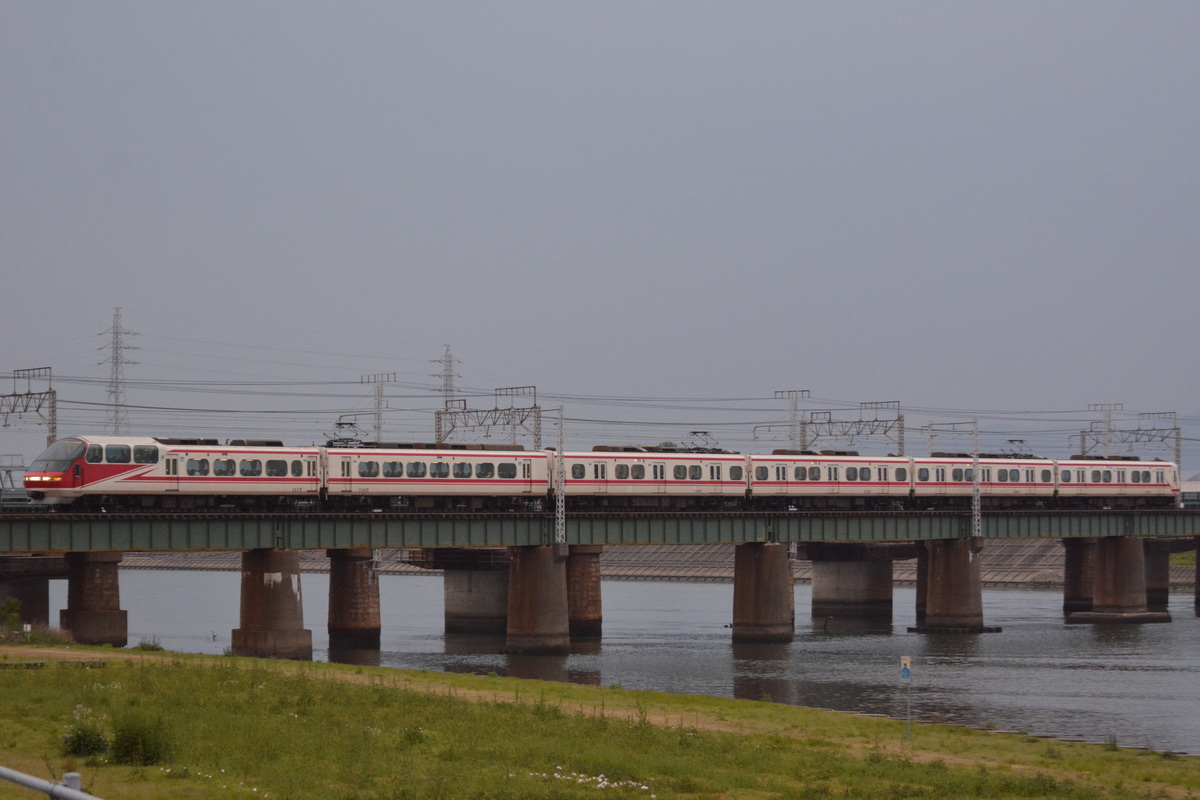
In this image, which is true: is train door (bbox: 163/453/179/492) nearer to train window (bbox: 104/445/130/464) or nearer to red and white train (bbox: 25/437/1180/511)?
red and white train (bbox: 25/437/1180/511)

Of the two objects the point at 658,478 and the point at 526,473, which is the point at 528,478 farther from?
the point at 658,478

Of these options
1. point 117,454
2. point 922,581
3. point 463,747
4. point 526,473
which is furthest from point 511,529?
point 922,581

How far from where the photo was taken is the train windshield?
60250 mm

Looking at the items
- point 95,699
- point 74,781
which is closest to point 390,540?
Answer: point 95,699

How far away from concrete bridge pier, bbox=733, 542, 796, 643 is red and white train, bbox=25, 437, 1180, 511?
141 inches

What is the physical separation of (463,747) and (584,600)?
55.5 metres

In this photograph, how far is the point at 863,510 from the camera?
8681 centimetres

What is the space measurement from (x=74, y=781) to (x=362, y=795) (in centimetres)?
1067

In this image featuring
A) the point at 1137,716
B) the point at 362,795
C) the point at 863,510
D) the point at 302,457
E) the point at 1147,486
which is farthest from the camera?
the point at 1147,486

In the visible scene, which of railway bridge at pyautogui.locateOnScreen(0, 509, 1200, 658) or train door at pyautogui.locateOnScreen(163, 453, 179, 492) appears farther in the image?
railway bridge at pyautogui.locateOnScreen(0, 509, 1200, 658)

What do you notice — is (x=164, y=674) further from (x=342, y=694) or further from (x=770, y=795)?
(x=770, y=795)

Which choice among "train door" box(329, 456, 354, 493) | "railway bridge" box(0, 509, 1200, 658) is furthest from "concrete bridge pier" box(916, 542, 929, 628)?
"train door" box(329, 456, 354, 493)

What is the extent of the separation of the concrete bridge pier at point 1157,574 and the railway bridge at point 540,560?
27.6ft

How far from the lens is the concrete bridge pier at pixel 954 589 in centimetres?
8675
